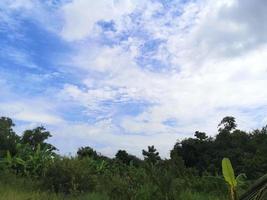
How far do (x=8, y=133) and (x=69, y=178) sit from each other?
11.0 m

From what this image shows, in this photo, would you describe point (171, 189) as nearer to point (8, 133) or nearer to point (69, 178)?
point (69, 178)

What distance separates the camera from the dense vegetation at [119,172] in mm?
13914

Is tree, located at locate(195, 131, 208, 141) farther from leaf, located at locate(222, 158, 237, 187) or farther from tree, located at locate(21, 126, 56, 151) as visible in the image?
leaf, located at locate(222, 158, 237, 187)

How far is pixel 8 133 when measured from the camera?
27.8 m

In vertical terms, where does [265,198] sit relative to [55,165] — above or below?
below

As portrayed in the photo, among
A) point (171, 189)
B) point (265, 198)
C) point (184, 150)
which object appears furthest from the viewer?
point (184, 150)

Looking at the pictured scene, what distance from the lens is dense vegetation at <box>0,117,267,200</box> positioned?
13914 millimetres

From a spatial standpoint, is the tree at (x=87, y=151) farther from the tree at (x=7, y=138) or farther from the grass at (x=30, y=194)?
the grass at (x=30, y=194)

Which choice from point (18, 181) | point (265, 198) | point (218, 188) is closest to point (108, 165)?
point (18, 181)

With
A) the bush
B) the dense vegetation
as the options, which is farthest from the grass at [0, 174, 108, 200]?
the bush

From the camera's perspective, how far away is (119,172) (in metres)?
20.9

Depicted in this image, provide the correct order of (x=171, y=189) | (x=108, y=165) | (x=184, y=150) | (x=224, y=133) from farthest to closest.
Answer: (x=184, y=150)
(x=224, y=133)
(x=108, y=165)
(x=171, y=189)

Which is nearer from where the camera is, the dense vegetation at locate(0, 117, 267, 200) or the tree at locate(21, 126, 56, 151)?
the dense vegetation at locate(0, 117, 267, 200)

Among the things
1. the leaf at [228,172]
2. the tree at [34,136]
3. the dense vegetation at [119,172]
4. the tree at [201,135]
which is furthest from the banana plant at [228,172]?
the tree at [201,135]
